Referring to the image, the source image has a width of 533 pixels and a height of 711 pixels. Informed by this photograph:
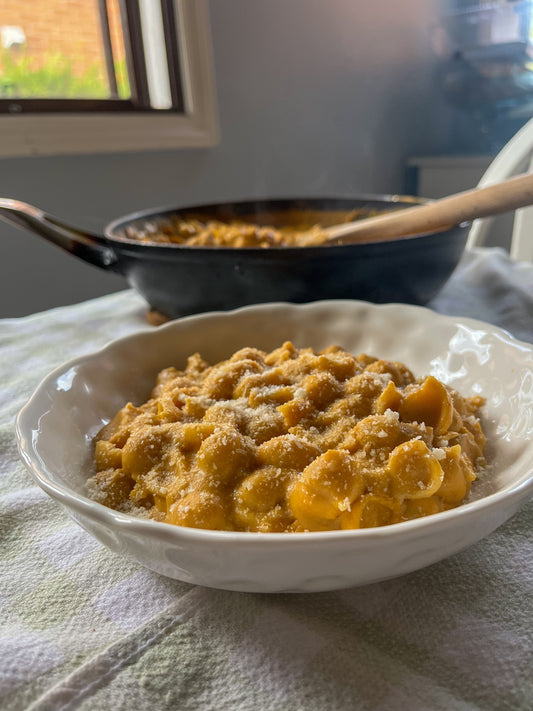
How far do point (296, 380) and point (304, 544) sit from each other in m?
0.27

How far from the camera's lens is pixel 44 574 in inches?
19.5

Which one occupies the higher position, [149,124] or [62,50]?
[62,50]

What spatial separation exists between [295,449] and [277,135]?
2270mm

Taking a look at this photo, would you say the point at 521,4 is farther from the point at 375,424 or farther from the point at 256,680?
the point at 256,680

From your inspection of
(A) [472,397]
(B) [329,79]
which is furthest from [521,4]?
(A) [472,397]

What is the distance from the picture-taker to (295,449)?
18.3 inches

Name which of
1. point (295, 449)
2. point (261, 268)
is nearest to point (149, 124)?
point (261, 268)

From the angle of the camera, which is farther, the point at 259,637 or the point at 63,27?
the point at 63,27

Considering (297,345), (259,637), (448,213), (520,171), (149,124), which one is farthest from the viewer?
(149,124)

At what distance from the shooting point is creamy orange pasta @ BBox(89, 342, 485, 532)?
43 centimetres

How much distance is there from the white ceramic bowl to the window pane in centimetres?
139

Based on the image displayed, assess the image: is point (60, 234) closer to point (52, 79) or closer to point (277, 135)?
point (52, 79)

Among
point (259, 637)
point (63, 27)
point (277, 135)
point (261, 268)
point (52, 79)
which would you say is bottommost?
point (259, 637)

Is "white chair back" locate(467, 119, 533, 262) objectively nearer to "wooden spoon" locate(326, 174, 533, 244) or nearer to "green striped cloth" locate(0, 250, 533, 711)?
"wooden spoon" locate(326, 174, 533, 244)
